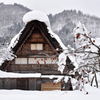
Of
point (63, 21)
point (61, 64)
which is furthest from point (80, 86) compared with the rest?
point (63, 21)

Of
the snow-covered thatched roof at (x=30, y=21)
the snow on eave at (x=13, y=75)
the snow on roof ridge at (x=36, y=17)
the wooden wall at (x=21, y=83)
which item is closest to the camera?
the snow on eave at (x=13, y=75)

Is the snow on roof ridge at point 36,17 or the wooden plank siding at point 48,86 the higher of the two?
the snow on roof ridge at point 36,17

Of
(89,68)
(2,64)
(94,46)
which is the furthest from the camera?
(2,64)

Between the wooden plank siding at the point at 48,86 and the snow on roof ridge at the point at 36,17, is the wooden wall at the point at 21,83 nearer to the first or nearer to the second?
the wooden plank siding at the point at 48,86

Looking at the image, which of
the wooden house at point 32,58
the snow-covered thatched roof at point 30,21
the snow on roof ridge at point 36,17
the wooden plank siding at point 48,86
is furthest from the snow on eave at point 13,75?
the snow on roof ridge at point 36,17

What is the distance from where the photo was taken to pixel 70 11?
450 feet

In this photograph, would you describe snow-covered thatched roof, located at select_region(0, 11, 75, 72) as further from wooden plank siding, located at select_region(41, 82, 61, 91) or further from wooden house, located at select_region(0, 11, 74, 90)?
wooden plank siding, located at select_region(41, 82, 61, 91)

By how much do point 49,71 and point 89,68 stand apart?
15.2 metres

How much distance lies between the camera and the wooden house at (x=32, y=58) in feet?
62.2

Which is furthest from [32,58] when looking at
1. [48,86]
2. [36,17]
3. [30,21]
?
[36,17]

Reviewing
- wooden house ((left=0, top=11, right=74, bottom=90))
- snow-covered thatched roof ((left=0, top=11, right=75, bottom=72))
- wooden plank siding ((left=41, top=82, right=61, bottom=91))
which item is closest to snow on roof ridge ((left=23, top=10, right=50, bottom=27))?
snow-covered thatched roof ((left=0, top=11, right=75, bottom=72))

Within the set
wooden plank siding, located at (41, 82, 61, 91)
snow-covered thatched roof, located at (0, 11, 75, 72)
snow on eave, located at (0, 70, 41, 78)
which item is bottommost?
wooden plank siding, located at (41, 82, 61, 91)

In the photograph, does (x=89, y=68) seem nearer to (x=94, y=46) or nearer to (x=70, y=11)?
(x=94, y=46)

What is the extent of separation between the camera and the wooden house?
62.2 ft
